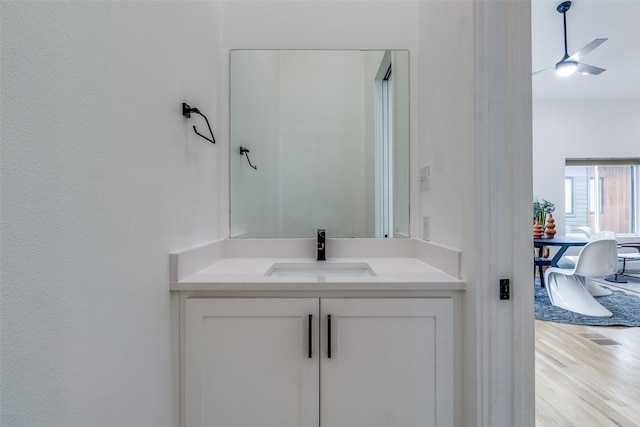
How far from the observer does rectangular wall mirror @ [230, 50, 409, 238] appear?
1.64m

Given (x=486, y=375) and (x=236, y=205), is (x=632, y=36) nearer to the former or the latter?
(x=486, y=375)

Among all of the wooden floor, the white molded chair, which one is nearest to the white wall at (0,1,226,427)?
the wooden floor

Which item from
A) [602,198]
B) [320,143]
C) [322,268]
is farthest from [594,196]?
[322,268]

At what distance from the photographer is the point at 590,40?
305 cm

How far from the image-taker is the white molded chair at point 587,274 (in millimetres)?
2986

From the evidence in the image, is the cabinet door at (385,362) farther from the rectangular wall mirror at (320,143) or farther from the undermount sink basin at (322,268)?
the rectangular wall mirror at (320,143)

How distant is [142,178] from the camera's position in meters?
0.87

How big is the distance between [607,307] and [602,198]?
288 centimetres

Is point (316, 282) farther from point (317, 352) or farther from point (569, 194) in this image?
point (569, 194)

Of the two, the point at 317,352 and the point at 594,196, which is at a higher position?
the point at 594,196

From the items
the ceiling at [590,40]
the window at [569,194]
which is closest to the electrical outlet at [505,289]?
the ceiling at [590,40]

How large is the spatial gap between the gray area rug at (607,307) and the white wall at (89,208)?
330 centimetres

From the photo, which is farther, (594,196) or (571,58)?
(594,196)

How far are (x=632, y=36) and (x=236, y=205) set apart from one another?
13.6 feet
